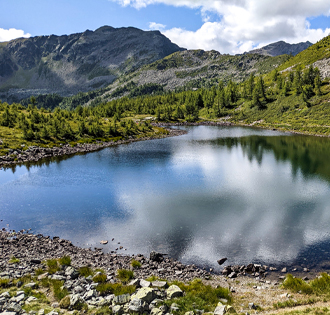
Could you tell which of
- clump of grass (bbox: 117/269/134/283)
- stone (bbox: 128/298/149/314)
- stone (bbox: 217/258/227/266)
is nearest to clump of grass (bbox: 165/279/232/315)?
stone (bbox: 128/298/149/314)

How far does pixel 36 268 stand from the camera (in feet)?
67.4

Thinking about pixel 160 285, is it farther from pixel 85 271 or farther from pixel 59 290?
pixel 59 290

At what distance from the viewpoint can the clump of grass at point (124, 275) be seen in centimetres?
1961

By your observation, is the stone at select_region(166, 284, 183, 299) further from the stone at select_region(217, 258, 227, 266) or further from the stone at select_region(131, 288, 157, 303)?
the stone at select_region(217, 258, 227, 266)

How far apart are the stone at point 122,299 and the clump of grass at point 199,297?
261 centimetres

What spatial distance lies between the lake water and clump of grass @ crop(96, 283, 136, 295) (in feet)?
25.4

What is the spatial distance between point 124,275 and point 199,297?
265 inches

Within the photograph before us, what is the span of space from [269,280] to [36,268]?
2051 cm

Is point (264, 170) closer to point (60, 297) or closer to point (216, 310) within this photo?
point (216, 310)

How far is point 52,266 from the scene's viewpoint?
21000 mm

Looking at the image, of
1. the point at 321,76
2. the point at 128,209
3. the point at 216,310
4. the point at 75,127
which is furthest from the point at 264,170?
the point at 321,76

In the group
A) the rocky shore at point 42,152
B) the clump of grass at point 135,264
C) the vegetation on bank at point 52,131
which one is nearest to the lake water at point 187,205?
the clump of grass at point 135,264

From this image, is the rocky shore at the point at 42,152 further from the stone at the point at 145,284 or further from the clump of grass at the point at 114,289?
the stone at the point at 145,284

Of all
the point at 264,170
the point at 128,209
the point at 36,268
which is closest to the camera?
the point at 36,268
